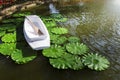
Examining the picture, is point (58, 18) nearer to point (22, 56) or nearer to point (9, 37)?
point (9, 37)

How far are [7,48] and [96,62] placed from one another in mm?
5053

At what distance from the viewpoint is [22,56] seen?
33.0 ft

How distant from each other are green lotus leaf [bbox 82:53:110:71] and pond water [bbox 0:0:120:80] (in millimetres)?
248

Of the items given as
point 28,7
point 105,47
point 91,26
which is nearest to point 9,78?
point 105,47

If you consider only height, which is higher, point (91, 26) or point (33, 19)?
→ point (33, 19)

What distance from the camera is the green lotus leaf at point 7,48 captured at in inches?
409

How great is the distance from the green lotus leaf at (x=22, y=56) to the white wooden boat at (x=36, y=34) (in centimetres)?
40

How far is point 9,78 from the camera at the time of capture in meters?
8.96

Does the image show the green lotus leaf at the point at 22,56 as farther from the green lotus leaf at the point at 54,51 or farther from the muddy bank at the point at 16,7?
the muddy bank at the point at 16,7

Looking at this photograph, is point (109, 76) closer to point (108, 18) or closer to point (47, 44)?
point (47, 44)

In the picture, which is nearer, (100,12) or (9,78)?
(9,78)

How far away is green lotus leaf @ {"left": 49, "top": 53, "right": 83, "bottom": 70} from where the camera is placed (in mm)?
9328

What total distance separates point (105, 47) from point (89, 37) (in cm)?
160

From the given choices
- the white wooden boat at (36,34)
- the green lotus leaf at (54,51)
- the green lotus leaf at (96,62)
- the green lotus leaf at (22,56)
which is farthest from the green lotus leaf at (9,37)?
the green lotus leaf at (96,62)
